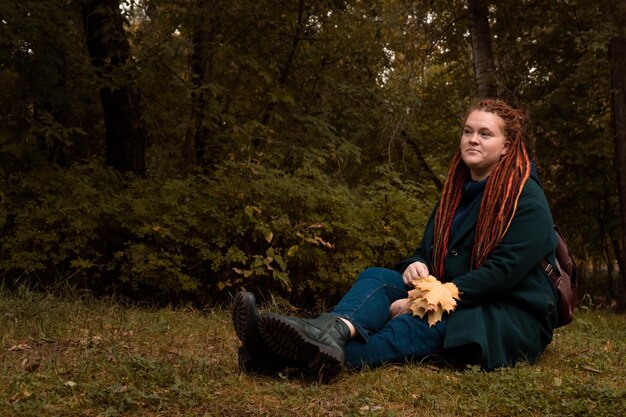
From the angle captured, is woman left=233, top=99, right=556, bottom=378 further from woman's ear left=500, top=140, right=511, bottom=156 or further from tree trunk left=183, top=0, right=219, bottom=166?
tree trunk left=183, top=0, right=219, bottom=166

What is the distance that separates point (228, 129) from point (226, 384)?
455 centimetres

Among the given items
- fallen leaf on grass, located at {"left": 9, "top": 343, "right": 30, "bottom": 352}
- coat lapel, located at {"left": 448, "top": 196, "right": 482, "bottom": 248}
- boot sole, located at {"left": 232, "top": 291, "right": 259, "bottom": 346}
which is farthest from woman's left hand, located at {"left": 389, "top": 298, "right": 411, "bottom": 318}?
fallen leaf on grass, located at {"left": 9, "top": 343, "right": 30, "bottom": 352}

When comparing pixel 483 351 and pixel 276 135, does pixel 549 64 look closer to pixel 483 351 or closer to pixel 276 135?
pixel 276 135

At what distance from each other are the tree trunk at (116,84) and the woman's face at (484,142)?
3993 millimetres

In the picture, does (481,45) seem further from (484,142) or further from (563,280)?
(563,280)

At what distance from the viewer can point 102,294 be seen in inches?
252

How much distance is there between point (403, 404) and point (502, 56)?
916cm

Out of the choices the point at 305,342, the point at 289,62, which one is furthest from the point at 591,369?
the point at 289,62

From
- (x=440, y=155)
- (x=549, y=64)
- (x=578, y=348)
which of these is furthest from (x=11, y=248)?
(x=440, y=155)

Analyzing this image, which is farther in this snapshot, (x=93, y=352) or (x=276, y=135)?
(x=276, y=135)

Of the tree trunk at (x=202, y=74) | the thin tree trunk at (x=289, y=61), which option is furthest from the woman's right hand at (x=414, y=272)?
the thin tree trunk at (x=289, y=61)

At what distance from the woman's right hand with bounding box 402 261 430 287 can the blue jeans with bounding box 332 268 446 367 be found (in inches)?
9.6

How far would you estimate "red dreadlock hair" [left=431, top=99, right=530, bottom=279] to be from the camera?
387 centimetres

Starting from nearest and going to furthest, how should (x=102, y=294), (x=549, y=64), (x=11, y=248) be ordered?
(x=11, y=248) < (x=102, y=294) < (x=549, y=64)
